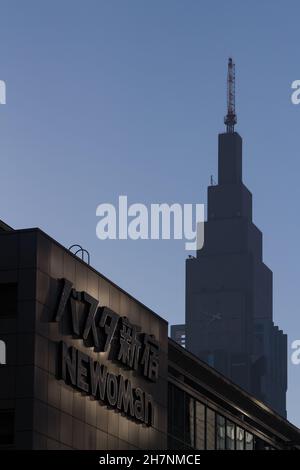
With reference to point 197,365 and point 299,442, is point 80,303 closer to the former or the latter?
point 197,365

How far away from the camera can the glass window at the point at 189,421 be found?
2972 inches

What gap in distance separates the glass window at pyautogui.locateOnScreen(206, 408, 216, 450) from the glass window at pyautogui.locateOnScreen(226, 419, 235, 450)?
299 cm

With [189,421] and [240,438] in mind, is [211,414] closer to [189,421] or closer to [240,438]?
[189,421]

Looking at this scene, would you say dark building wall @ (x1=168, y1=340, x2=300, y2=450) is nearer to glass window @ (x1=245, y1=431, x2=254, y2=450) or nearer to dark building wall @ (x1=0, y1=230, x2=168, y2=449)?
glass window @ (x1=245, y1=431, x2=254, y2=450)

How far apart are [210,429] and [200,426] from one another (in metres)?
2.35

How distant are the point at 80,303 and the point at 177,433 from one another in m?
17.9

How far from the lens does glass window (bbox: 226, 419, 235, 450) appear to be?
84062 millimetres

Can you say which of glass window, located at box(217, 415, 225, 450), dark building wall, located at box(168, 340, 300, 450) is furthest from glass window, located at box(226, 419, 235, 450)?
glass window, located at box(217, 415, 225, 450)

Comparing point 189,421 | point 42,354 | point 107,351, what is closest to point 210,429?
point 189,421

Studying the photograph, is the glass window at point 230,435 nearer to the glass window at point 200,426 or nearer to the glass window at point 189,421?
the glass window at point 200,426

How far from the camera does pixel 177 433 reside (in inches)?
2874

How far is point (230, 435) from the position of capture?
84.9 m

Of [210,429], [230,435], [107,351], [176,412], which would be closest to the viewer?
[107,351]

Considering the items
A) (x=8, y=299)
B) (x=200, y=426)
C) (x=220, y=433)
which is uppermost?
(x=8, y=299)
